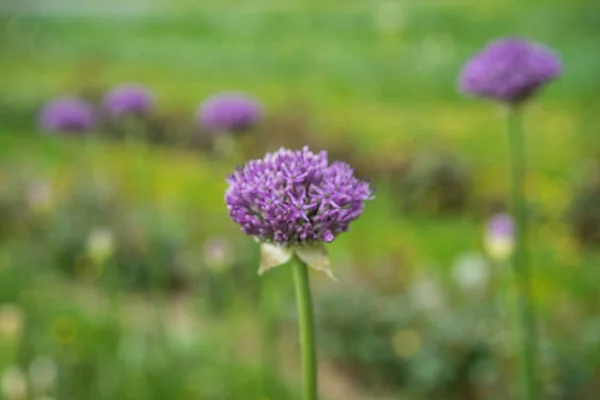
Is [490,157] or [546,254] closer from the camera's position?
[546,254]

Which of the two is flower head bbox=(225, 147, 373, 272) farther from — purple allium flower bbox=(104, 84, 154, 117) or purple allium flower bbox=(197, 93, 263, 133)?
purple allium flower bbox=(104, 84, 154, 117)

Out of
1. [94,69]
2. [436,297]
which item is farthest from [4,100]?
[436,297]

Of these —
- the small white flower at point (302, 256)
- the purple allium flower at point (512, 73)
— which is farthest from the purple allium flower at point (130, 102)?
the small white flower at point (302, 256)

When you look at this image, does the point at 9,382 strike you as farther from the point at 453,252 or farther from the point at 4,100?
the point at 4,100

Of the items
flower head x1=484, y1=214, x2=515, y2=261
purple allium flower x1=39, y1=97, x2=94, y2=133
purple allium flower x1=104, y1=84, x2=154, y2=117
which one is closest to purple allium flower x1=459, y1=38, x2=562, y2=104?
flower head x1=484, y1=214, x2=515, y2=261

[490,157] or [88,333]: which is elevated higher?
[490,157]

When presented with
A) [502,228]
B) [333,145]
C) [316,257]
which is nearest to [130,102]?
[502,228]
